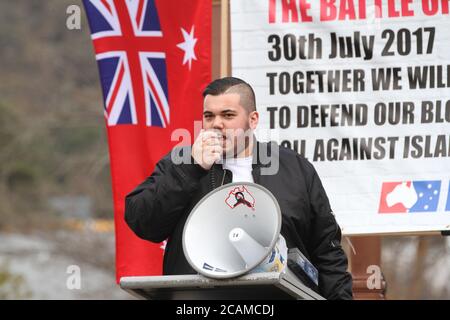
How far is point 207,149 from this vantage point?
18.3ft

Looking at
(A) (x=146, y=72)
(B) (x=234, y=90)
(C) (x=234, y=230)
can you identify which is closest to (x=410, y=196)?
(A) (x=146, y=72)

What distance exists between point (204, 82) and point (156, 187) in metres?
2.15

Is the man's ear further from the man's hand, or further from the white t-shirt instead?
the man's hand

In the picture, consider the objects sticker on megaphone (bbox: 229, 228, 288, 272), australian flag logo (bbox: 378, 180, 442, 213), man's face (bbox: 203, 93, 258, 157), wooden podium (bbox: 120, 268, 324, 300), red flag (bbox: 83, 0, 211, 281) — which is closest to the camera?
wooden podium (bbox: 120, 268, 324, 300)

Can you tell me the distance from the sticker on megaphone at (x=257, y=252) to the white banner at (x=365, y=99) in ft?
7.52

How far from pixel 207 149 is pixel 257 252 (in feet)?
1.88

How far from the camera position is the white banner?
7508 mm

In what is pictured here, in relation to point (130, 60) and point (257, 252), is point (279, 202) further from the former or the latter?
point (130, 60)

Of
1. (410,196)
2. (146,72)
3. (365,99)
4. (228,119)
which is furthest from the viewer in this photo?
(146,72)

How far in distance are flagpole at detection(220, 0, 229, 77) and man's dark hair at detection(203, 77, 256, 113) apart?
188 centimetres

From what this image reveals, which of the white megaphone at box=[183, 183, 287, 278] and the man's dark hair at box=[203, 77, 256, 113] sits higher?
the man's dark hair at box=[203, 77, 256, 113]

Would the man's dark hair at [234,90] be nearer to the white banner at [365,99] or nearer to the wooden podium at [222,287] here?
the wooden podium at [222,287]

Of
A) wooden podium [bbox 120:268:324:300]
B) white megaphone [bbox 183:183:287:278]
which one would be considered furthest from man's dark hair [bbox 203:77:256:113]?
wooden podium [bbox 120:268:324:300]

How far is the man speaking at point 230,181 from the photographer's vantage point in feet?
18.5
